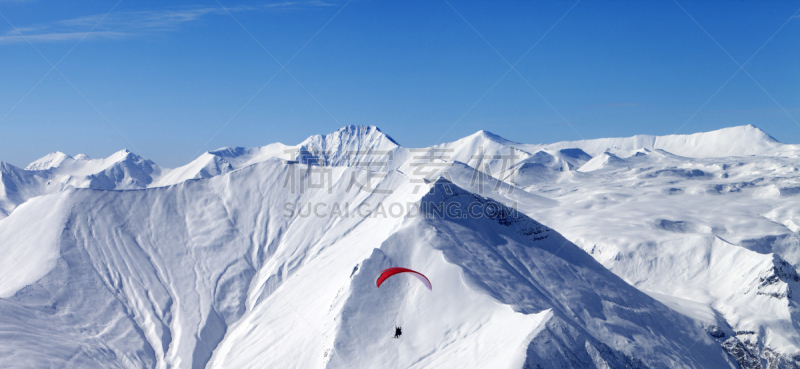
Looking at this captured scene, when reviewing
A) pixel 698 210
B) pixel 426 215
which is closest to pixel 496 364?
pixel 426 215

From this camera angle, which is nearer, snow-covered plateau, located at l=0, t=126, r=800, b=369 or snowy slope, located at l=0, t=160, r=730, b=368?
snowy slope, located at l=0, t=160, r=730, b=368

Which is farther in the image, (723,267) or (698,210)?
(698,210)

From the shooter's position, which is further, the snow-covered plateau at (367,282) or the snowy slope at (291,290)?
the snow-covered plateau at (367,282)

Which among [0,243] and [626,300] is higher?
[626,300]

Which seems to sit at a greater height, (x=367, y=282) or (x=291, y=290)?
(x=367, y=282)

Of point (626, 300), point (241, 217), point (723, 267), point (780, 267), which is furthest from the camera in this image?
point (241, 217)

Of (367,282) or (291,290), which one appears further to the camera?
(291,290)

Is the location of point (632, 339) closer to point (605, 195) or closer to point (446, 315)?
point (446, 315)

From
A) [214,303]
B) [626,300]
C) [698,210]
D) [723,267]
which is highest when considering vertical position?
[698,210]
